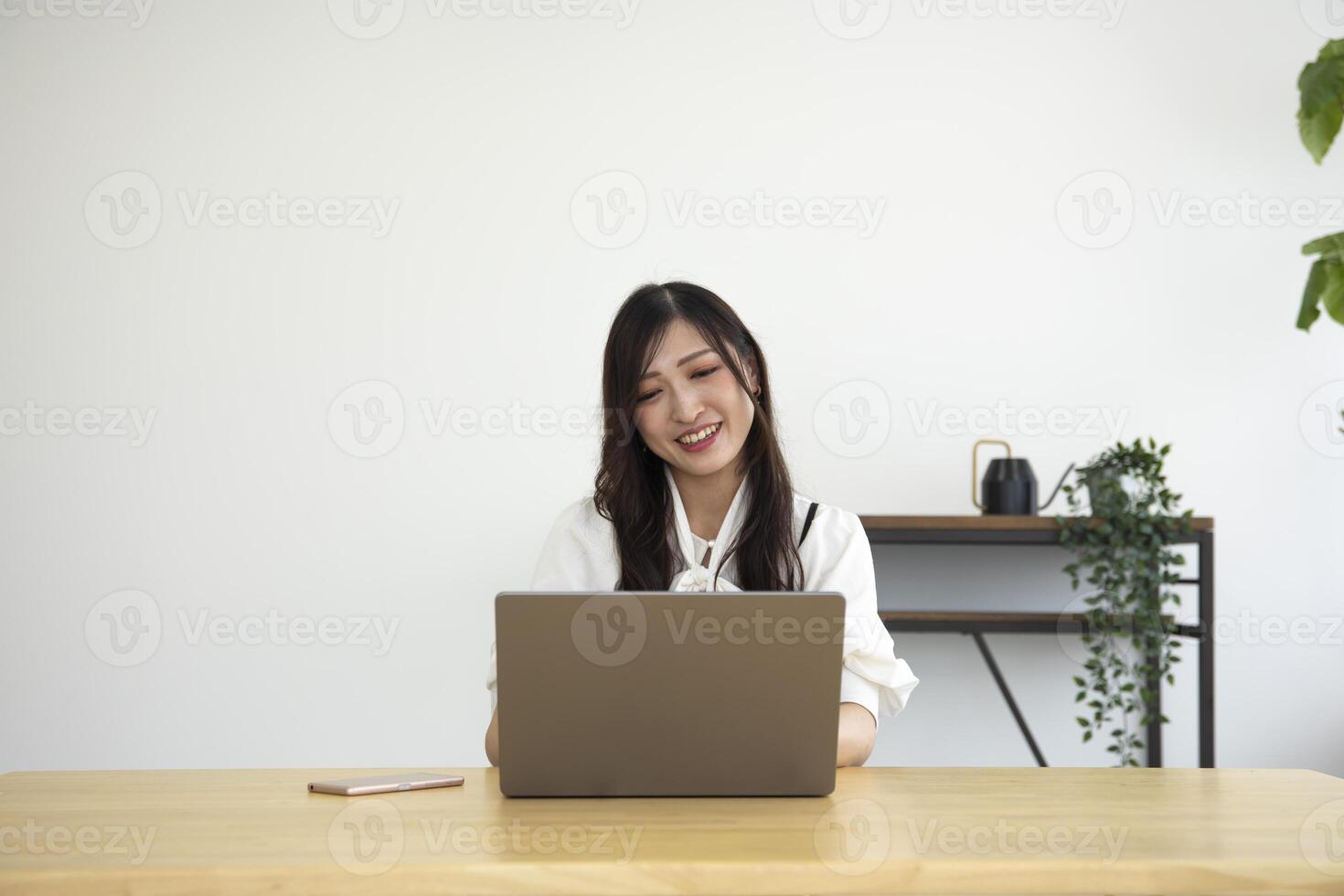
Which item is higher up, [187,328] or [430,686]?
[187,328]

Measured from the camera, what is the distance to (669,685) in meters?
1.17

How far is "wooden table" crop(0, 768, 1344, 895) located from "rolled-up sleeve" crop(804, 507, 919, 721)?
0.40m

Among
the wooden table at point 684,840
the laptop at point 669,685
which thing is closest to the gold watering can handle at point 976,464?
the wooden table at point 684,840

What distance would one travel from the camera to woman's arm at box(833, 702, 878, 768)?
5.41 ft

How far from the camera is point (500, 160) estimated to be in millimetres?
3547

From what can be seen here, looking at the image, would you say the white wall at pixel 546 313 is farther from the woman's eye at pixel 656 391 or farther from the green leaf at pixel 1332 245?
the green leaf at pixel 1332 245

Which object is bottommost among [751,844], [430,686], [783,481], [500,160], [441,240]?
[430,686]

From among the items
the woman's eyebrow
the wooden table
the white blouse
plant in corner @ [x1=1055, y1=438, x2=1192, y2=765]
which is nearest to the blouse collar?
the white blouse

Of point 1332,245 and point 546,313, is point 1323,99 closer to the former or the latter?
point 1332,245

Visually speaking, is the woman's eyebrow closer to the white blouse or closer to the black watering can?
the white blouse

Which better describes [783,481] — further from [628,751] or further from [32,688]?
[32,688]

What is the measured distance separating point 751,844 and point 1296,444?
3.12 meters

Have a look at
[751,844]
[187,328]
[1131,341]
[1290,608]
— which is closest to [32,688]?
[187,328]

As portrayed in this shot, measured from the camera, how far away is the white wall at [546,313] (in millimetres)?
3477
